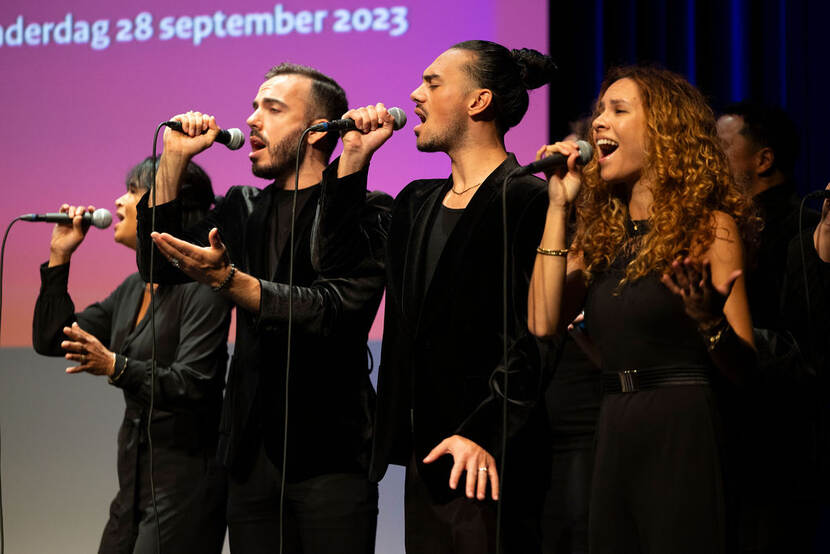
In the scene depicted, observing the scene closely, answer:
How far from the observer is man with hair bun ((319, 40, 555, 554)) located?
2102 millimetres

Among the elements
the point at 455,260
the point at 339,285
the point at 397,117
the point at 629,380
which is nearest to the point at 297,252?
the point at 339,285

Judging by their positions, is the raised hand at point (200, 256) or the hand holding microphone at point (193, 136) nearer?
the raised hand at point (200, 256)

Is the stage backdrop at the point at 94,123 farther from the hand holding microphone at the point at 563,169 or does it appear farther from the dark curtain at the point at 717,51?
the hand holding microphone at the point at 563,169

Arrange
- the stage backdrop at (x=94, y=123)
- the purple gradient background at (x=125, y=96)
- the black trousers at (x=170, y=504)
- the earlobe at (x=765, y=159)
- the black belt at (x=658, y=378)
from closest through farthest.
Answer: the black belt at (x=658, y=378) → the black trousers at (x=170, y=504) → the earlobe at (x=765, y=159) → the purple gradient background at (x=125, y=96) → the stage backdrop at (x=94, y=123)

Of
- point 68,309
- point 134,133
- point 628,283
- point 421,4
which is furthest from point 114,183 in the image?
point 628,283

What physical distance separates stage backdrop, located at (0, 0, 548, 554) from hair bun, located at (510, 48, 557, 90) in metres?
1.38

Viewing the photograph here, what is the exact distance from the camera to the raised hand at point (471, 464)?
2002mm

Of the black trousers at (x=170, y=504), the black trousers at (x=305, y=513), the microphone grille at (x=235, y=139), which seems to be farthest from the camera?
the black trousers at (x=170, y=504)

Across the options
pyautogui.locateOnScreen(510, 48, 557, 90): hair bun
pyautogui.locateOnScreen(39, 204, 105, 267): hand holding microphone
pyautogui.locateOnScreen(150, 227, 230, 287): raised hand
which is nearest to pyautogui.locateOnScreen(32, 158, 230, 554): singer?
pyautogui.locateOnScreen(39, 204, 105, 267): hand holding microphone

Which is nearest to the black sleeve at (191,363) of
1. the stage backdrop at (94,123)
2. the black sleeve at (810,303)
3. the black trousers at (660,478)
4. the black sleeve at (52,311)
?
the black sleeve at (52,311)

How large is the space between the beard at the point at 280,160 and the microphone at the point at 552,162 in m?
0.81

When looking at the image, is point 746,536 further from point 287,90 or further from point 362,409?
point 287,90

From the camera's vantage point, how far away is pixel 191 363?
119 inches

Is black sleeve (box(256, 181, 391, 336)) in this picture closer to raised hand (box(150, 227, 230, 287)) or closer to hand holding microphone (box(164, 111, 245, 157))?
raised hand (box(150, 227, 230, 287))
